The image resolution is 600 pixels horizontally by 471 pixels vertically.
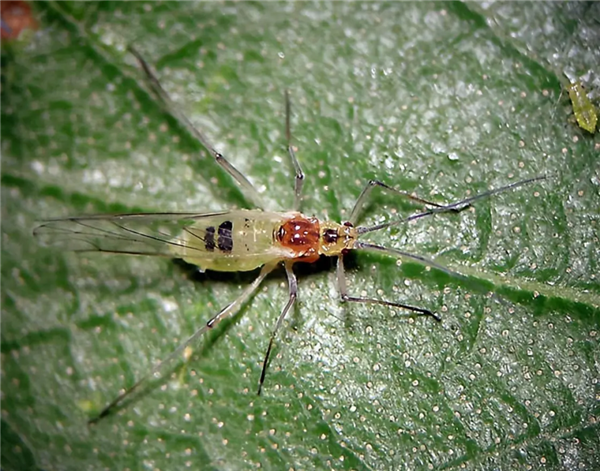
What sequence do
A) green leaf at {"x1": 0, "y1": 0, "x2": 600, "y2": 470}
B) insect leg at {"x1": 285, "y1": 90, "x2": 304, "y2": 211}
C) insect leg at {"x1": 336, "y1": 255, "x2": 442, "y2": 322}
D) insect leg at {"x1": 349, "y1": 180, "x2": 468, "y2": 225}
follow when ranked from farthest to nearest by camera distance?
insect leg at {"x1": 285, "y1": 90, "x2": 304, "y2": 211}
insect leg at {"x1": 349, "y1": 180, "x2": 468, "y2": 225}
insect leg at {"x1": 336, "y1": 255, "x2": 442, "y2": 322}
green leaf at {"x1": 0, "y1": 0, "x2": 600, "y2": 470}

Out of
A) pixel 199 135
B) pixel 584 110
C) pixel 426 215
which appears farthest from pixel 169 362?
pixel 584 110

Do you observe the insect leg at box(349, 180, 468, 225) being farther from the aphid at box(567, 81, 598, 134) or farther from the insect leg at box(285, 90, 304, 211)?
the aphid at box(567, 81, 598, 134)

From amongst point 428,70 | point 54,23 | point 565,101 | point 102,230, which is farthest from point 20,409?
point 565,101

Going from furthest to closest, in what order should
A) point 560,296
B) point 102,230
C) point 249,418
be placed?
1. point 102,230
2. point 249,418
3. point 560,296

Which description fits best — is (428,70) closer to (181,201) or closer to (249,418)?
(181,201)

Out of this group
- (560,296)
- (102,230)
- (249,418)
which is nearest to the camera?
(560,296)

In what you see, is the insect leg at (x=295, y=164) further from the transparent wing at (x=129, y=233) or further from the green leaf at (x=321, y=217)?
the transparent wing at (x=129, y=233)

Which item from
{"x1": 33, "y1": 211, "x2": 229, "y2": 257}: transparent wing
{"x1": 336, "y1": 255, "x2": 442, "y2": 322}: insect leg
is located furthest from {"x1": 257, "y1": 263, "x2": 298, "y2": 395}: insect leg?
{"x1": 33, "y1": 211, "x2": 229, "y2": 257}: transparent wing
